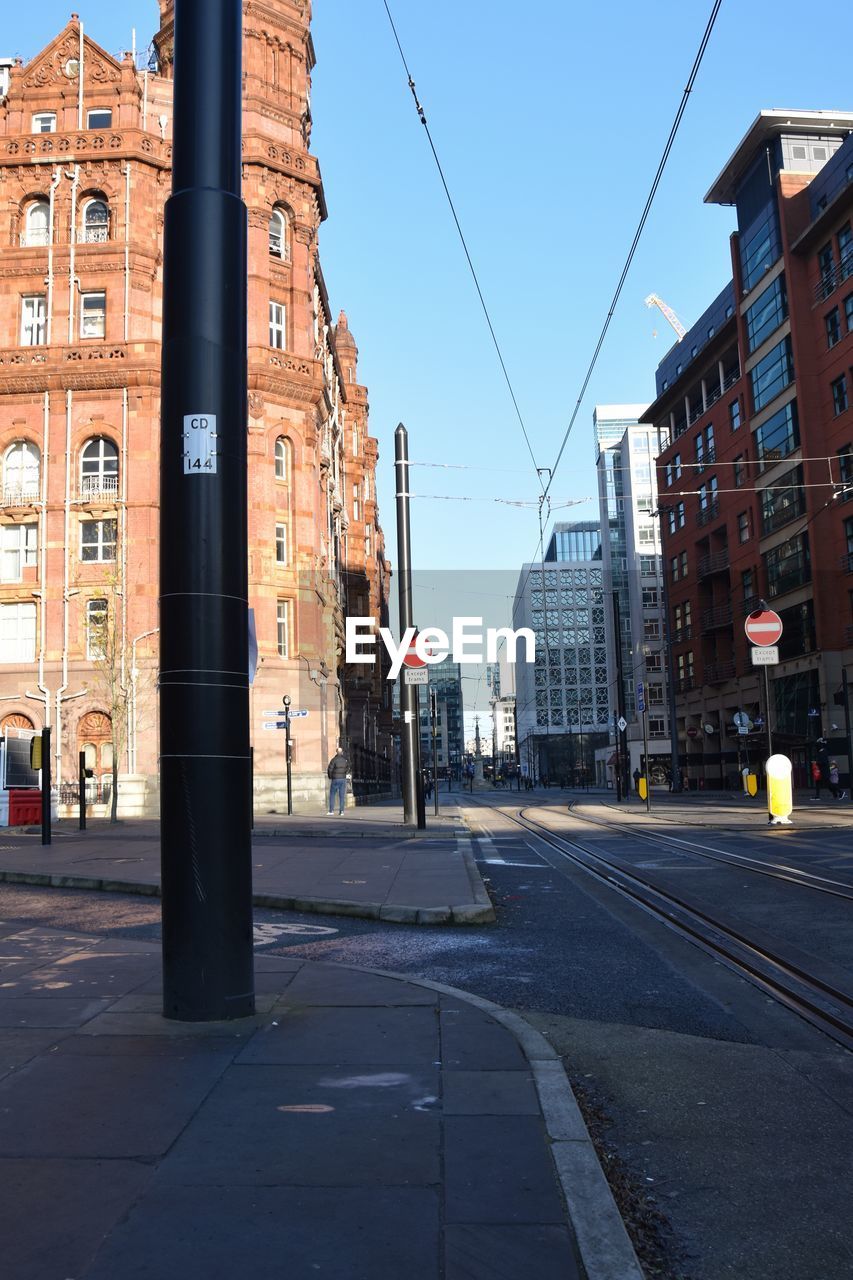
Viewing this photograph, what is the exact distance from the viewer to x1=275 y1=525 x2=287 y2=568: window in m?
39.3

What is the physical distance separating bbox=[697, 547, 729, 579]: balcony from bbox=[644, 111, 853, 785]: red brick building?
14 cm

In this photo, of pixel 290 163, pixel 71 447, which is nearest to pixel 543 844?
pixel 71 447

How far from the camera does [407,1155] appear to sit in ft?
11.5

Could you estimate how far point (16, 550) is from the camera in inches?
1540

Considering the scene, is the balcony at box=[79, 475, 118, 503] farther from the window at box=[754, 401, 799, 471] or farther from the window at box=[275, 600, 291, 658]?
the window at box=[754, 401, 799, 471]

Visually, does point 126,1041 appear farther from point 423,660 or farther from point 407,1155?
point 423,660

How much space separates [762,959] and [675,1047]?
2.62 metres

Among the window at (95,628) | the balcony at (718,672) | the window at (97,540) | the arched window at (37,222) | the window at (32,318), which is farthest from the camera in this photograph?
the balcony at (718,672)

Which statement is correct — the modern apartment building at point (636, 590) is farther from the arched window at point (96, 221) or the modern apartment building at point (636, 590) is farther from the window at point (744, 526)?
the arched window at point (96, 221)

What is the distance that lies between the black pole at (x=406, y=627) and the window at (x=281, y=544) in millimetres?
16978

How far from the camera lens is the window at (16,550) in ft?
128

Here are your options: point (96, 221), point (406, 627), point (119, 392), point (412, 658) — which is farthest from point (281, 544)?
point (412, 658)

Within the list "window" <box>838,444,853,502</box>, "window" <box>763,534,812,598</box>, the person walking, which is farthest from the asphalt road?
"window" <box>763,534,812,598</box>

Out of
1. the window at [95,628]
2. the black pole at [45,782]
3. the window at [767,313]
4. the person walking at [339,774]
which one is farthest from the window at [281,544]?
the window at [767,313]
